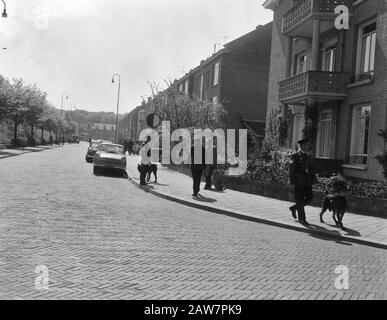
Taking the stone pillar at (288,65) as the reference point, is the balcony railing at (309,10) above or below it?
above

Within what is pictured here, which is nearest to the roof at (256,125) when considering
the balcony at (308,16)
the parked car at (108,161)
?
the balcony at (308,16)

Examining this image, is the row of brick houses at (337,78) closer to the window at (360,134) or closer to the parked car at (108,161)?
the window at (360,134)

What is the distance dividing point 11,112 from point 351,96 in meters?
25.3

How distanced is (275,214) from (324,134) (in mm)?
10452

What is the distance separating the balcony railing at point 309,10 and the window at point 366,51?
156 cm

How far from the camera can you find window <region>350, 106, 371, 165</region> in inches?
698

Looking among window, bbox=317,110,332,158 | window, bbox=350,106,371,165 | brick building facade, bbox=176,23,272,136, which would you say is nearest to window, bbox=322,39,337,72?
window, bbox=317,110,332,158

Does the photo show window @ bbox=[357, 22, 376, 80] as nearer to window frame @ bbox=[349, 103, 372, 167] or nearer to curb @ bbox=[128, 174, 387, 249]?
window frame @ bbox=[349, 103, 372, 167]

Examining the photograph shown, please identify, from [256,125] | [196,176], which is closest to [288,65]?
[196,176]

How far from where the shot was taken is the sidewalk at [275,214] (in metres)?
9.31
